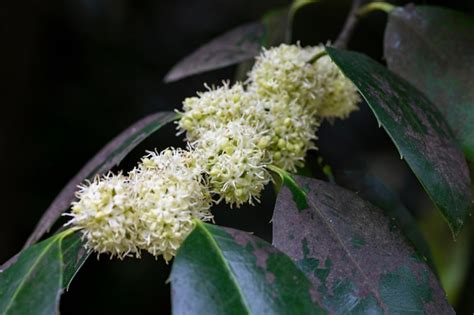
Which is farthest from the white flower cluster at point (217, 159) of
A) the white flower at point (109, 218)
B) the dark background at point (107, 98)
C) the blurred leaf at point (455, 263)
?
the dark background at point (107, 98)

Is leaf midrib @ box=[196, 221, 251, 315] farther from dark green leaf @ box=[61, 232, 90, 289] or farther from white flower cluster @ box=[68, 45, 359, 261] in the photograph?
dark green leaf @ box=[61, 232, 90, 289]

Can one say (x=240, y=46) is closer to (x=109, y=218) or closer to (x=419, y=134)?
(x=419, y=134)

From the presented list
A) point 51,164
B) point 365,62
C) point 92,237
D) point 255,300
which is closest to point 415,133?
point 365,62

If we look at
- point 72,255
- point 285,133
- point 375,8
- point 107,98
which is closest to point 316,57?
point 285,133

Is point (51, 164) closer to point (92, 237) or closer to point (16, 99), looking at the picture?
point (16, 99)

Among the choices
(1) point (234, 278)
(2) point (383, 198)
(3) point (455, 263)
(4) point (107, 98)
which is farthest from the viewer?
(4) point (107, 98)

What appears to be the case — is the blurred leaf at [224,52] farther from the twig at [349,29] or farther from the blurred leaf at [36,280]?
the blurred leaf at [36,280]
